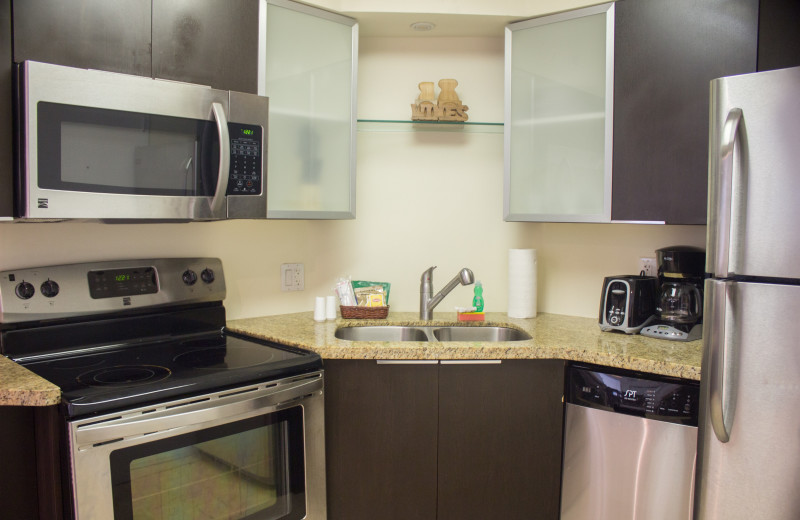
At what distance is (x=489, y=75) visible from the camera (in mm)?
2654

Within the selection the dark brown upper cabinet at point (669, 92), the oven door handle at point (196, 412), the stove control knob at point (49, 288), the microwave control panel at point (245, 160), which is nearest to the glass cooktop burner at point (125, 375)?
the oven door handle at point (196, 412)

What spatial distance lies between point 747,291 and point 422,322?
122 cm

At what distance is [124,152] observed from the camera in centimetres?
175

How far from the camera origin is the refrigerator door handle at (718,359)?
1.53m

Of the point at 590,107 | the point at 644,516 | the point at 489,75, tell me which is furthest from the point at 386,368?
the point at 489,75

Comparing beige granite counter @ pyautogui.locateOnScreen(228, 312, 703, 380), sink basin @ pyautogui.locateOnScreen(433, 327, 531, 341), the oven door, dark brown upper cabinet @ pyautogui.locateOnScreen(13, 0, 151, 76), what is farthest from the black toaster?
dark brown upper cabinet @ pyautogui.locateOnScreen(13, 0, 151, 76)

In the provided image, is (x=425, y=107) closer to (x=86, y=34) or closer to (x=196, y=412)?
(x=86, y=34)

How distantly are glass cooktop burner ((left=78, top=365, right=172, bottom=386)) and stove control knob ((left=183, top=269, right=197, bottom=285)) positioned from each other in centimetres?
45

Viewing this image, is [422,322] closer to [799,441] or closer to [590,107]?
[590,107]

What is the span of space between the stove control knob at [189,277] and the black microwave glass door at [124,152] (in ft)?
1.30

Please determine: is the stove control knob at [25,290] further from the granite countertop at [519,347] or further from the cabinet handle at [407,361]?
the cabinet handle at [407,361]

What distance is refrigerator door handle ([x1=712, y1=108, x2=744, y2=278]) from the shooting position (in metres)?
1.48

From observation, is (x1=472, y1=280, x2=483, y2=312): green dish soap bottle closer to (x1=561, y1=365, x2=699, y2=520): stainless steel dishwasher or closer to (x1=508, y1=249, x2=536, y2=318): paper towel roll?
(x1=508, y1=249, x2=536, y2=318): paper towel roll

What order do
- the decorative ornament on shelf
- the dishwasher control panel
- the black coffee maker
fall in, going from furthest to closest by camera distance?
the decorative ornament on shelf, the black coffee maker, the dishwasher control panel
